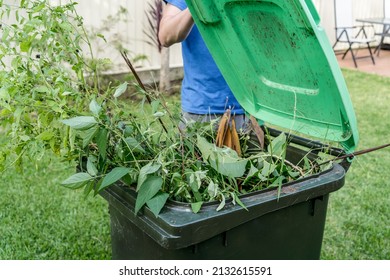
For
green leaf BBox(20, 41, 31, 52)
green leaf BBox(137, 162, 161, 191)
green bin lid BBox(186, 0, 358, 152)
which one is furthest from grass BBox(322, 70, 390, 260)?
green leaf BBox(20, 41, 31, 52)

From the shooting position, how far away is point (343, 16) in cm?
1029

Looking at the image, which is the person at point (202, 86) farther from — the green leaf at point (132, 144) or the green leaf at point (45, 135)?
the green leaf at point (45, 135)

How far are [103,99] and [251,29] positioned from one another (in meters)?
A: 0.61

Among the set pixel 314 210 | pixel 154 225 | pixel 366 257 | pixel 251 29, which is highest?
pixel 251 29

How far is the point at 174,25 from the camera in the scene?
2322 mm

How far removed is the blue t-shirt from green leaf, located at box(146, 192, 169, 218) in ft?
3.50

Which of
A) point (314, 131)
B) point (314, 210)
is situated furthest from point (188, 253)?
point (314, 131)

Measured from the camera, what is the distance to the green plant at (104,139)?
5.22 feet

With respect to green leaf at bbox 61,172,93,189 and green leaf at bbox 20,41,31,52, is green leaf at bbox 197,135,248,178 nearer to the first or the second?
green leaf at bbox 61,172,93,189

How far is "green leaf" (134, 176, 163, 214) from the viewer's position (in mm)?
1536

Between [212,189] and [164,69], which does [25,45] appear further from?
[164,69]

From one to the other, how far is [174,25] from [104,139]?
91 cm

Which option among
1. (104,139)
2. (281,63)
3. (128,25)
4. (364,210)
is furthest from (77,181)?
(128,25)

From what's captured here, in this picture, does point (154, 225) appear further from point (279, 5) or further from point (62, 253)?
point (62, 253)
